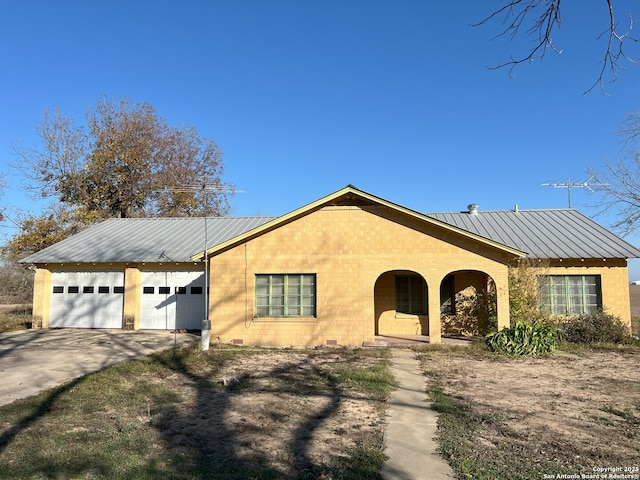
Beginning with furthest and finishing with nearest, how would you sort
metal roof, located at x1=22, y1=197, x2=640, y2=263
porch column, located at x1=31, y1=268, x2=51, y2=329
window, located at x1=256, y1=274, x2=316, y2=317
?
porch column, located at x1=31, y1=268, x2=51, y2=329
metal roof, located at x1=22, y1=197, x2=640, y2=263
window, located at x1=256, y1=274, x2=316, y2=317

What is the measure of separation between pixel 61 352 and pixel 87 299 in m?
6.55

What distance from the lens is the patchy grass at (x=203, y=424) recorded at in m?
5.23

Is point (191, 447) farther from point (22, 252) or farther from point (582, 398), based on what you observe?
point (22, 252)

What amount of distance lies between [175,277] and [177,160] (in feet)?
70.2

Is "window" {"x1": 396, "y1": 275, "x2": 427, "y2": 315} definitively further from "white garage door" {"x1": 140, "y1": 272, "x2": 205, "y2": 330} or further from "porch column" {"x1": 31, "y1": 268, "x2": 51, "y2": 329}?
"porch column" {"x1": 31, "y1": 268, "x2": 51, "y2": 329}

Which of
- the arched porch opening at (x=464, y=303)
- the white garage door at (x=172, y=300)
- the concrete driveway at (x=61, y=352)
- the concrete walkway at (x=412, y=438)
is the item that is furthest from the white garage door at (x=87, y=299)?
the concrete walkway at (x=412, y=438)

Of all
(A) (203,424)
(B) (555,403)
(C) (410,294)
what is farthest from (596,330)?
(A) (203,424)

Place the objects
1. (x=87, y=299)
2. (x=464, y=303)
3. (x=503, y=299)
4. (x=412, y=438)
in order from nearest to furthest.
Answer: (x=412, y=438), (x=503, y=299), (x=464, y=303), (x=87, y=299)

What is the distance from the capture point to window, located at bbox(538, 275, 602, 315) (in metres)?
17.0

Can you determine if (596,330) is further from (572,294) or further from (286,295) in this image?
(286,295)

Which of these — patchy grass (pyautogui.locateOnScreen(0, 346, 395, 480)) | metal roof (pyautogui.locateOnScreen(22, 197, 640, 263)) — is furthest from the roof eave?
patchy grass (pyautogui.locateOnScreen(0, 346, 395, 480))

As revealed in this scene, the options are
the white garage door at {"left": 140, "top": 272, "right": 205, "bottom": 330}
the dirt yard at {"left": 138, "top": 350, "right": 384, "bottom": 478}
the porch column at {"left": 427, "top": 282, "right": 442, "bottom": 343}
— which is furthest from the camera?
the white garage door at {"left": 140, "top": 272, "right": 205, "bottom": 330}

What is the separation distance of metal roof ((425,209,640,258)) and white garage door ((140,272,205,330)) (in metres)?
10.6

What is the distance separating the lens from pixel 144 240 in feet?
69.1
